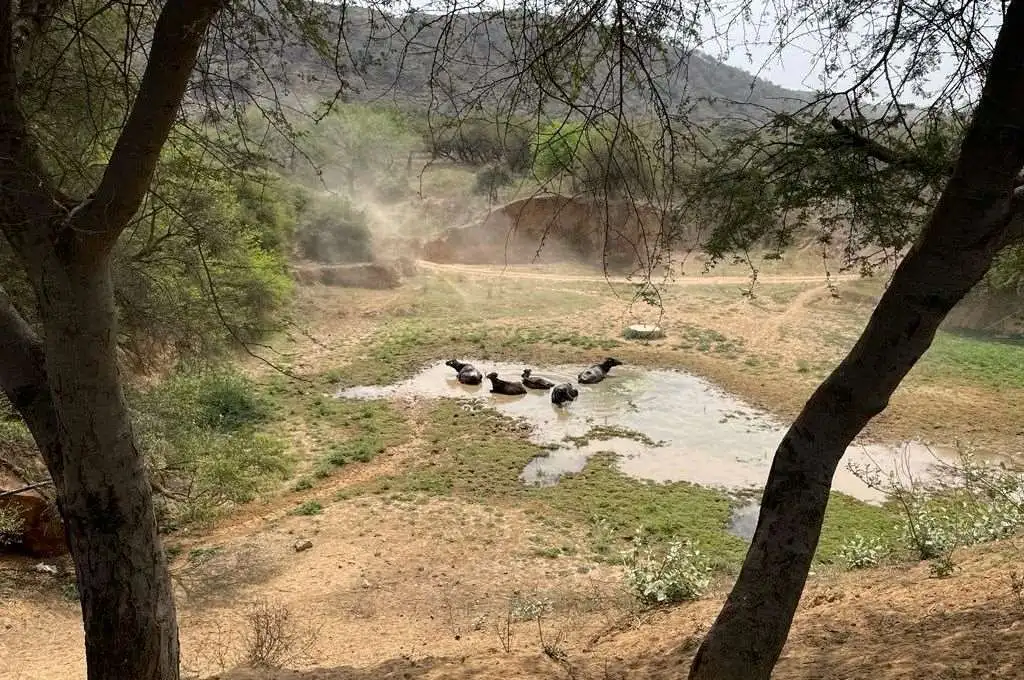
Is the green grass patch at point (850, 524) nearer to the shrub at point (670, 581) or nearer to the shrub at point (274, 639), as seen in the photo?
the shrub at point (670, 581)

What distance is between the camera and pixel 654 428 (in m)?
13.8

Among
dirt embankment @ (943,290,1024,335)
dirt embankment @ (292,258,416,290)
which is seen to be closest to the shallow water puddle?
dirt embankment @ (292,258,416,290)

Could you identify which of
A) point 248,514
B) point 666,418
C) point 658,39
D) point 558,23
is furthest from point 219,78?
point 666,418

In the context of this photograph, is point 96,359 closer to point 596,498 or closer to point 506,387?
point 596,498

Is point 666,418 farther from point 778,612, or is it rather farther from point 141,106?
point 141,106

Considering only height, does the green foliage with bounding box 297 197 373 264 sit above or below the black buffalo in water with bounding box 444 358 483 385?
above

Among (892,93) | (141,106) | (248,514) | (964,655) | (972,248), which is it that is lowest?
(248,514)

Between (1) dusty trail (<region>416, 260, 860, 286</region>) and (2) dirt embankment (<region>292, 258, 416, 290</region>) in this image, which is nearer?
(2) dirt embankment (<region>292, 258, 416, 290</region>)

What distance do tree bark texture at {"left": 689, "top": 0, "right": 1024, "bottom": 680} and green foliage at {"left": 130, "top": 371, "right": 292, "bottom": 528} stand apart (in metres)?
6.77

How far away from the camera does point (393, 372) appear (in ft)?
56.3

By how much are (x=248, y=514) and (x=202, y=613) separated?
2.83 metres

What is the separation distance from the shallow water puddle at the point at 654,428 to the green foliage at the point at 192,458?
4.10 metres

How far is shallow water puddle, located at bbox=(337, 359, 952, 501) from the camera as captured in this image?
462 inches

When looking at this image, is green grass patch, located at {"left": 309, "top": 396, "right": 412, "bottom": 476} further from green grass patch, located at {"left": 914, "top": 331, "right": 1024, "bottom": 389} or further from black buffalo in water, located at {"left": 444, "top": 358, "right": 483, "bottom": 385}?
green grass patch, located at {"left": 914, "top": 331, "right": 1024, "bottom": 389}
